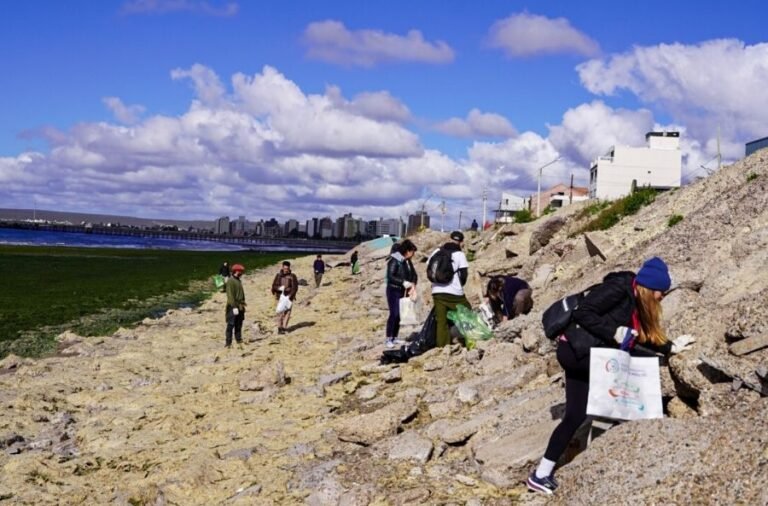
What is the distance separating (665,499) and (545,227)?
1633 cm

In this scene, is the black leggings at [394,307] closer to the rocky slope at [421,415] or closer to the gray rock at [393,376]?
the rocky slope at [421,415]

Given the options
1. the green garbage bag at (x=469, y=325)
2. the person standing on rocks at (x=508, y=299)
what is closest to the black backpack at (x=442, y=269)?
the green garbage bag at (x=469, y=325)

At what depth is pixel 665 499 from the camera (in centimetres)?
544

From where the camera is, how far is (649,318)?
6.30 meters

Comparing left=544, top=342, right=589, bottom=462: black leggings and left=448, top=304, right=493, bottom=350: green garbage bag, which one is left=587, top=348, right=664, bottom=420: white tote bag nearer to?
left=544, top=342, right=589, bottom=462: black leggings

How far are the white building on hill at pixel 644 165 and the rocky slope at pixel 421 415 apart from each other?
3447 cm

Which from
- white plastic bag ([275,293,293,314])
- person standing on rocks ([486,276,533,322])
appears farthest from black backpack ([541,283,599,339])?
white plastic bag ([275,293,293,314])

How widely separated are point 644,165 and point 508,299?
40.4 m

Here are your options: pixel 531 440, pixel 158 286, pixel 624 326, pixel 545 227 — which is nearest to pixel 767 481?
pixel 624 326

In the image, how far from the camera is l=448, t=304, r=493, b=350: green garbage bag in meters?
11.3

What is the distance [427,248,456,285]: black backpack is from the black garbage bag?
0.52 m

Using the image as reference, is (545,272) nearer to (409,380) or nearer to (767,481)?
(409,380)

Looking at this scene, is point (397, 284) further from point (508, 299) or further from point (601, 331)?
point (601, 331)

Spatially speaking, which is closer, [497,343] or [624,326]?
[624,326]
